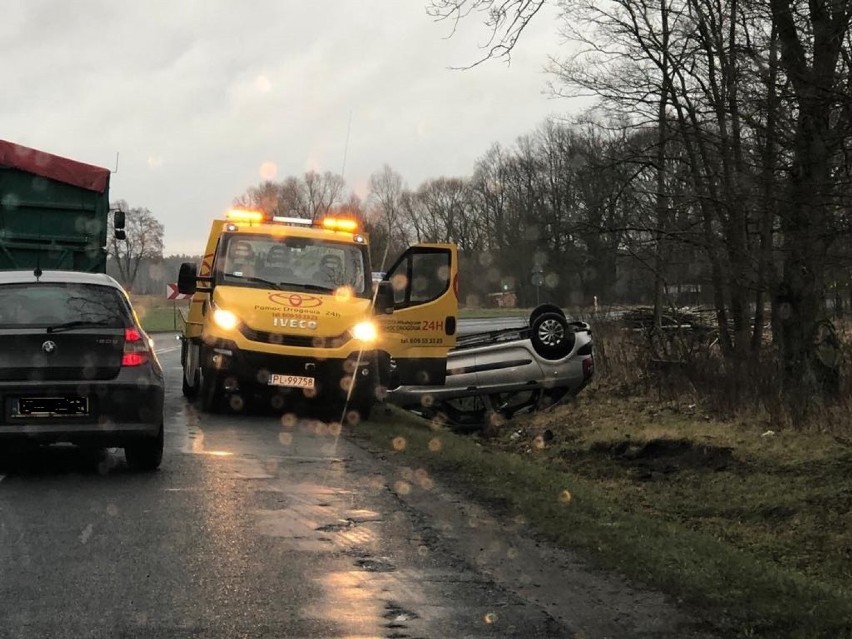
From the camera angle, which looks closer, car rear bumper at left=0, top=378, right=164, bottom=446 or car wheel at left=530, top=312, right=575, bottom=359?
car rear bumper at left=0, top=378, right=164, bottom=446

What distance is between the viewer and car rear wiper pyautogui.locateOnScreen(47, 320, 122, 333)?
7730mm

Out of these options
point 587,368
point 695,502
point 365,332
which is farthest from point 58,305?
point 587,368

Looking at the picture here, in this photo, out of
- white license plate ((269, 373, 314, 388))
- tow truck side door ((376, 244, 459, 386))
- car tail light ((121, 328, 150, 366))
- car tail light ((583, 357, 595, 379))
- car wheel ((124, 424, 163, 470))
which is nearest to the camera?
car tail light ((121, 328, 150, 366))

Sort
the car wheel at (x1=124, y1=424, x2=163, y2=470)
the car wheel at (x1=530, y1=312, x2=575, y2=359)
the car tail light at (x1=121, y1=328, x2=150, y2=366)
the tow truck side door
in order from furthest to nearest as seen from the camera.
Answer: the car wheel at (x1=530, y1=312, x2=575, y2=359)
the tow truck side door
the car wheel at (x1=124, y1=424, x2=163, y2=470)
the car tail light at (x1=121, y1=328, x2=150, y2=366)

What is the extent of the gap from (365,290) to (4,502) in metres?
6.54

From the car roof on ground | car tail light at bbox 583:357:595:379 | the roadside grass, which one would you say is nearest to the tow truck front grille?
the roadside grass

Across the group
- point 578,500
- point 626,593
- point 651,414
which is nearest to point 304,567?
point 626,593

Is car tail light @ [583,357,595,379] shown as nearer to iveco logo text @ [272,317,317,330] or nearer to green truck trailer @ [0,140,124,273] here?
iveco logo text @ [272,317,317,330]

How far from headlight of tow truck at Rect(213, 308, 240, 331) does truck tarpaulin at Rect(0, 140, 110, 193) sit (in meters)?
4.01

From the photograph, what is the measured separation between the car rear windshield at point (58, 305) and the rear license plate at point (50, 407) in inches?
23.7

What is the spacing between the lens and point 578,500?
7441 millimetres

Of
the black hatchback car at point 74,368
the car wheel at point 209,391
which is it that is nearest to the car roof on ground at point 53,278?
the black hatchback car at point 74,368

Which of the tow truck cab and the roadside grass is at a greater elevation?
the tow truck cab

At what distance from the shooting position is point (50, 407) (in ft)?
25.0
